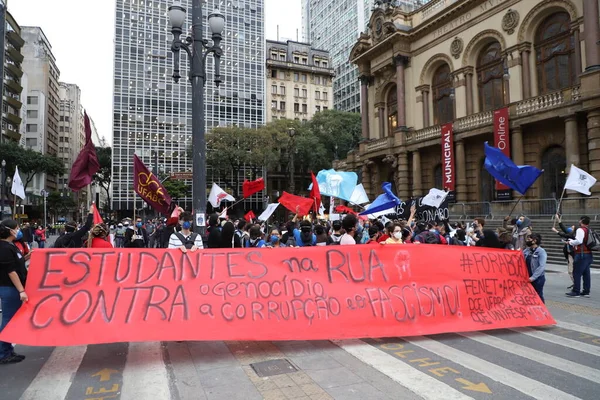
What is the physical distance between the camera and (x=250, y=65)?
216ft

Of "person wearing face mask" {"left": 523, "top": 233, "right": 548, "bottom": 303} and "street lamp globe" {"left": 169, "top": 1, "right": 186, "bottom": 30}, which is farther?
"street lamp globe" {"left": 169, "top": 1, "right": 186, "bottom": 30}

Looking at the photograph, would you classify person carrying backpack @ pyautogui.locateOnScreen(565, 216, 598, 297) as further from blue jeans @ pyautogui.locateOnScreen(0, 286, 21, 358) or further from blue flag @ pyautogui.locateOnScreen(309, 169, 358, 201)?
blue jeans @ pyautogui.locateOnScreen(0, 286, 21, 358)

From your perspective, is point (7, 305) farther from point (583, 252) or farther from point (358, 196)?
point (358, 196)

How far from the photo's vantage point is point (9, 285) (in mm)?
5340

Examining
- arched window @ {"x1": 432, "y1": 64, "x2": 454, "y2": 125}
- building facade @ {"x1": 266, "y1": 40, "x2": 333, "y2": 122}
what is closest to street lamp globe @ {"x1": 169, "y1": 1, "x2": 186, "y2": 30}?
arched window @ {"x1": 432, "y1": 64, "x2": 454, "y2": 125}

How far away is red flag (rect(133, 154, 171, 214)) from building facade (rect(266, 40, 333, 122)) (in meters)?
61.9

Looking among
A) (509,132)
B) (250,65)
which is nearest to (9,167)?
(250,65)

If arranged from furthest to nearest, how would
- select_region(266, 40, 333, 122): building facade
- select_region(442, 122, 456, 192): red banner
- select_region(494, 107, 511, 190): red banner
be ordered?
select_region(266, 40, 333, 122): building facade → select_region(442, 122, 456, 192): red banner → select_region(494, 107, 511, 190): red banner

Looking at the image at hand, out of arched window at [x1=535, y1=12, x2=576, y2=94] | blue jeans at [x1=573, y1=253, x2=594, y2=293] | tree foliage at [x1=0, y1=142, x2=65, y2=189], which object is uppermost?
arched window at [x1=535, y1=12, x2=576, y2=94]

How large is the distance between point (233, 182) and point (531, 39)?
4402cm

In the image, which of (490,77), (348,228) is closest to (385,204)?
(348,228)

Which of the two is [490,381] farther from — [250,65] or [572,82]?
[250,65]

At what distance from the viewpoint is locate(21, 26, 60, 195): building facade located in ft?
231

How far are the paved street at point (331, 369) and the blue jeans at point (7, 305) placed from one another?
0.26 m
